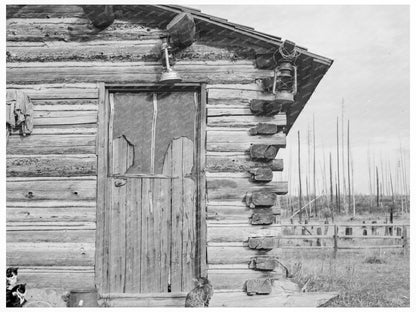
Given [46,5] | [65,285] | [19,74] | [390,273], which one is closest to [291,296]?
[65,285]

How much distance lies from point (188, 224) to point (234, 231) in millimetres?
687

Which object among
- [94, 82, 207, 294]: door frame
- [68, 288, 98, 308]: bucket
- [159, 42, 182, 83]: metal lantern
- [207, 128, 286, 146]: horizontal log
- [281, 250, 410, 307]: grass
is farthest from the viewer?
[281, 250, 410, 307]: grass

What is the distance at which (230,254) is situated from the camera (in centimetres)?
673

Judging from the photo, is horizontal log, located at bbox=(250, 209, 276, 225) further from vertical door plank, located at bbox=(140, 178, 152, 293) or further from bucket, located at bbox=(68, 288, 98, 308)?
bucket, located at bbox=(68, 288, 98, 308)

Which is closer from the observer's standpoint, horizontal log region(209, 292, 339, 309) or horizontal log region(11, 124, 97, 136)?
horizontal log region(209, 292, 339, 309)

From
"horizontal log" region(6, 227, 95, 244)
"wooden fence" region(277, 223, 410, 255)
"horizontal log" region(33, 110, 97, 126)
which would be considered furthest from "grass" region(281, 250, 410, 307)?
"horizontal log" region(33, 110, 97, 126)

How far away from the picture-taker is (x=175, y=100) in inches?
278

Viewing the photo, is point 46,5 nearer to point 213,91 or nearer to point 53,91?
point 53,91

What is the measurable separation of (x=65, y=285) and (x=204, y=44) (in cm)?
410

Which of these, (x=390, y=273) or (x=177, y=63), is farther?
(x=390, y=273)

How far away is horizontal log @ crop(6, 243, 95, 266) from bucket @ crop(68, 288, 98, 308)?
0.50 m

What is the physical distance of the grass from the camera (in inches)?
339

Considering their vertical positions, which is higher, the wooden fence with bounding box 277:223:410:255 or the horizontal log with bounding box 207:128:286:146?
the horizontal log with bounding box 207:128:286:146

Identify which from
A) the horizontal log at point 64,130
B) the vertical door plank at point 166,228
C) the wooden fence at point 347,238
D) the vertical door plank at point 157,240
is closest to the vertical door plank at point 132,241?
the vertical door plank at point 157,240
